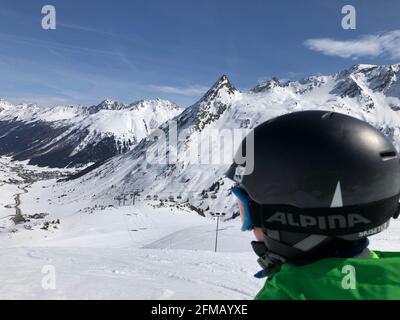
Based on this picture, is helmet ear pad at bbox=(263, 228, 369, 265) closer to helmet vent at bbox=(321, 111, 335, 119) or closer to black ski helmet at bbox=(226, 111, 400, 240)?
black ski helmet at bbox=(226, 111, 400, 240)

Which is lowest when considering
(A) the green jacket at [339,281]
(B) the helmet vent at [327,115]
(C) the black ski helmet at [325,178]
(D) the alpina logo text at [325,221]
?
(A) the green jacket at [339,281]

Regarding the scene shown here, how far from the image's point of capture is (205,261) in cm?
1370

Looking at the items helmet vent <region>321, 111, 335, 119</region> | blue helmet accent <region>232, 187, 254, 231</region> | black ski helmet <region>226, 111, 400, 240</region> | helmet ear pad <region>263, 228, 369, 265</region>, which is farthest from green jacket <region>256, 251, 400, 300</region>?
helmet vent <region>321, 111, 335, 119</region>

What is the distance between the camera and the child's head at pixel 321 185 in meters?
2.70

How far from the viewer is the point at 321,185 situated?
271 cm

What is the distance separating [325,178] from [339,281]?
74cm

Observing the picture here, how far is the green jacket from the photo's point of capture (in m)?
2.14

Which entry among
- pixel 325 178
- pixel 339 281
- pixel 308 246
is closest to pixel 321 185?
pixel 325 178

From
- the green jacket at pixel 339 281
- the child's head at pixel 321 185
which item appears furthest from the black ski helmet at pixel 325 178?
Result: the green jacket at pixel 339 281

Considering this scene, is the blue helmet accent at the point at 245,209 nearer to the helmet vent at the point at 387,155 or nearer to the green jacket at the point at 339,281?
the green jacket at the point at 339,281
